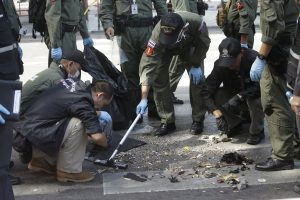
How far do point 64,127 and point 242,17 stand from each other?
309 centimetres

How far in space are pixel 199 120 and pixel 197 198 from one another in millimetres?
1780

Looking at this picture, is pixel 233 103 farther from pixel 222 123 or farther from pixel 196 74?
pixel 196 74

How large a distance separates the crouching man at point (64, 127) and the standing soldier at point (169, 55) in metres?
0.95

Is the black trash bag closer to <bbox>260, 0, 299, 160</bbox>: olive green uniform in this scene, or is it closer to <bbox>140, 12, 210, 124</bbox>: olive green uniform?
<bbox>140, 12, 210, 124</bbox>: olive green uniform

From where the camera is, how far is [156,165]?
15.9 ft

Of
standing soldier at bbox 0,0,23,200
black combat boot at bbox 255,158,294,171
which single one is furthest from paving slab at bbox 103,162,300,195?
standing soldier at bbox 0,0,23,200

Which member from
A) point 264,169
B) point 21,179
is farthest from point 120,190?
point 264,169

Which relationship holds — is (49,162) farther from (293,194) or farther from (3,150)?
(293,194)

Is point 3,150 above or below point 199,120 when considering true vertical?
above

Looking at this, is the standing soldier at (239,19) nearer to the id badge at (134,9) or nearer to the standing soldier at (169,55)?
the standing soldier at (169,55)

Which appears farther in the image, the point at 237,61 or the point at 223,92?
the point at 223,92

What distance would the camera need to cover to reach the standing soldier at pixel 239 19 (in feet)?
21.5

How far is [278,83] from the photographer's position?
4438mm

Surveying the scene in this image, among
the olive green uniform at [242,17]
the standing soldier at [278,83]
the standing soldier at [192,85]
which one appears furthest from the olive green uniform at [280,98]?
the olive green uniform at [242,17]
